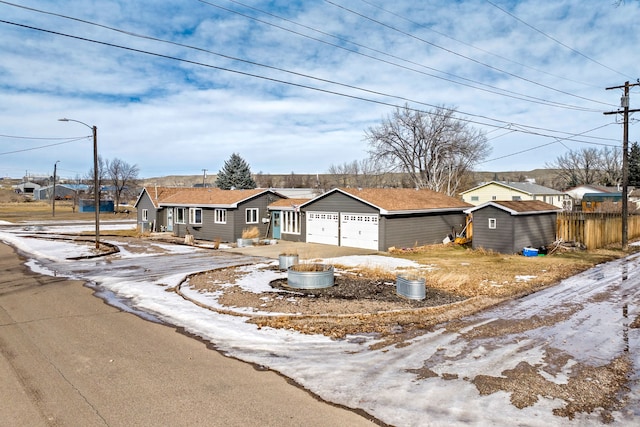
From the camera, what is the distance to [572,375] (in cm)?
721

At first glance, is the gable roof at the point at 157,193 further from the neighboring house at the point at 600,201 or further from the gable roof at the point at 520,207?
the neighboring house at the point at 600,201

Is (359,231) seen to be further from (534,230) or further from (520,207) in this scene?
(534,230)

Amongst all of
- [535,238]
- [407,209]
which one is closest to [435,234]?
[407,209]

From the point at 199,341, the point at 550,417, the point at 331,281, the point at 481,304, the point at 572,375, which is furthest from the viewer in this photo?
the point at 331,281

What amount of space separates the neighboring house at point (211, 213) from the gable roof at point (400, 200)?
16.0ft

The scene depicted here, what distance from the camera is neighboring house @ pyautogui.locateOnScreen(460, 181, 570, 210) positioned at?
2245 inches

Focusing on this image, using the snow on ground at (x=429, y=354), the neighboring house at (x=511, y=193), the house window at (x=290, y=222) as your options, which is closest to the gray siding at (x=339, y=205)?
the house window at (x=290, y=222)

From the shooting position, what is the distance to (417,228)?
27641 mm

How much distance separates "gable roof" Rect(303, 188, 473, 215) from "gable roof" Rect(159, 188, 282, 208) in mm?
5197

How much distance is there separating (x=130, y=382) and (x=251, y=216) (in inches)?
1027

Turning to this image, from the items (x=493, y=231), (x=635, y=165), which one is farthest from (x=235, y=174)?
(x=635, y=165)

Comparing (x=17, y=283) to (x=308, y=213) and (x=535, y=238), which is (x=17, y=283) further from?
(x=535, y=238)

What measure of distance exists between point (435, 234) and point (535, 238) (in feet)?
20.0

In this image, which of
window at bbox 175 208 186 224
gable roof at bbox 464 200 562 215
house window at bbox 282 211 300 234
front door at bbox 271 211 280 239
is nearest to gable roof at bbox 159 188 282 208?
window at bbox 175 208 186 224
